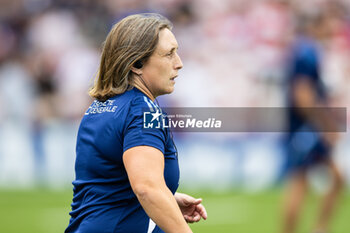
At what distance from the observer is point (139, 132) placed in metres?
3.07

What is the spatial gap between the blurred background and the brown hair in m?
7.20

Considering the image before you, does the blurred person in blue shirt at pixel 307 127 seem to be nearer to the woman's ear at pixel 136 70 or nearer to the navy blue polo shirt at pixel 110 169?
the navy blue polo shirt at pixel 110 169

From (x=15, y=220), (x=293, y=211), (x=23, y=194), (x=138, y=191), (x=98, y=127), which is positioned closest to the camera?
(x=138, y=191)

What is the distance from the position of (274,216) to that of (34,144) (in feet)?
15.8

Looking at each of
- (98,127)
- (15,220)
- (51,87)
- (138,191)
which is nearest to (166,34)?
(98,127)

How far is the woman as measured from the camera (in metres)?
3.18

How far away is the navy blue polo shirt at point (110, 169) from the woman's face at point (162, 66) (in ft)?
0.37

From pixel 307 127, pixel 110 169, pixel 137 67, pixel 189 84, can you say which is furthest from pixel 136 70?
pixel 189 84

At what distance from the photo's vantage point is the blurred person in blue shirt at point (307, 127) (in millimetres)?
7152

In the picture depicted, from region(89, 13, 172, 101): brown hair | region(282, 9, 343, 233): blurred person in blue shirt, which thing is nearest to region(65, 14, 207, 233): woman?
region(89, 13, 172, 101): brown hair

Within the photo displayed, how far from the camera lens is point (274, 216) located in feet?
30.9

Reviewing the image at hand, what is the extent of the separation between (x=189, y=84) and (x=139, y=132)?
9.50m

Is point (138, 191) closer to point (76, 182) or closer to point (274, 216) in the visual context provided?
point (76, 182)

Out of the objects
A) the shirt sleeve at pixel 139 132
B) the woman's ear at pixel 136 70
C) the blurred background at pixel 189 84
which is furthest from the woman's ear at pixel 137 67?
the blurred background at pixel 189 84
